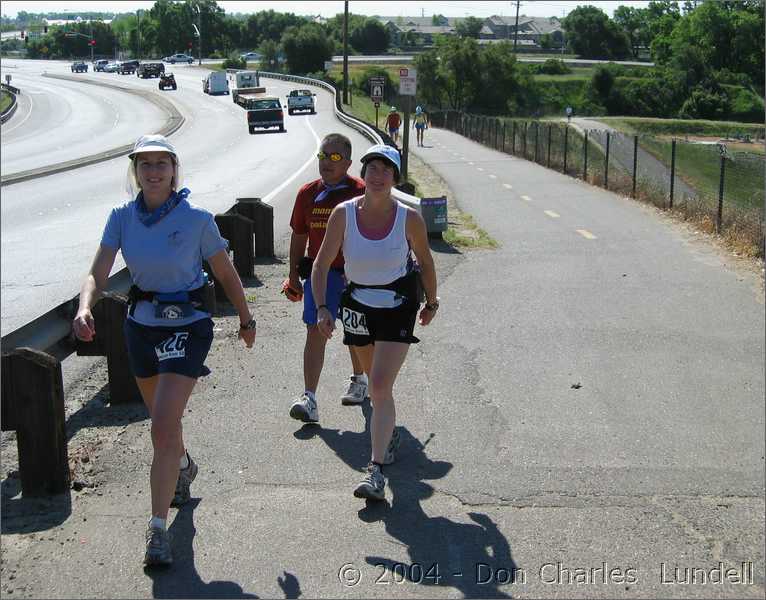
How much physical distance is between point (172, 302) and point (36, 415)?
107 centimetres

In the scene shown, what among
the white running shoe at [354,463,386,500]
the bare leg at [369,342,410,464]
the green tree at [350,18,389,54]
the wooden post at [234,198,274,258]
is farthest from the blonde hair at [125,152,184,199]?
the green tree at [350,18,389,54]

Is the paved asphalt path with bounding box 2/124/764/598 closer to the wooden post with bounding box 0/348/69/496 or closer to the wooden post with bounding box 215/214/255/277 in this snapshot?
the wooden post with bounding box 0/348/69/496

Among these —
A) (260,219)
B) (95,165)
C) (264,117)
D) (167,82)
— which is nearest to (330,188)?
(260,219)

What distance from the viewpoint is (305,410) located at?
6344 mm

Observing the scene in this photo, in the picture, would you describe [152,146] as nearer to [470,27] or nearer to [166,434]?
[166,434]

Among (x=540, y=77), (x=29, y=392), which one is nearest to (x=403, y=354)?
(x=29, y=392)

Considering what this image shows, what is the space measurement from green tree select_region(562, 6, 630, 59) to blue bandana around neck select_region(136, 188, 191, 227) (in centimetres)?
5414

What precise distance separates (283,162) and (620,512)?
29301 millimetres

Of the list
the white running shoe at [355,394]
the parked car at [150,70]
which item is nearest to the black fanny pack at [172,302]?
the white running shoe at [355,394]

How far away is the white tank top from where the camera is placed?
521 centimetres

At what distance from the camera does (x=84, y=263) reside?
13.3m

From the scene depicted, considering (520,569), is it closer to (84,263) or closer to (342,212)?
(342,212)

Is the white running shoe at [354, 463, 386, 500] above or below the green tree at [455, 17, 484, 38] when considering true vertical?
below

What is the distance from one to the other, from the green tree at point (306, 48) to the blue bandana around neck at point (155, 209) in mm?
92427
